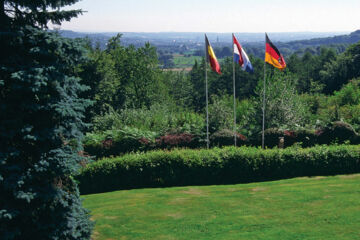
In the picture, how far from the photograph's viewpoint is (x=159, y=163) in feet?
60.0

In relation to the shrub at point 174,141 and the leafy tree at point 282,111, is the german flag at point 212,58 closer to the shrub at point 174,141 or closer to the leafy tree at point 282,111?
the shrub at point 174,141

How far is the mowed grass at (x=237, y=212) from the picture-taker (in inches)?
445

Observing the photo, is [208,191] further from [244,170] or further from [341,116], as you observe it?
[341,116]

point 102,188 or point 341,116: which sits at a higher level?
point 341,116

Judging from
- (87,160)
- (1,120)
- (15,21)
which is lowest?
(87,160)

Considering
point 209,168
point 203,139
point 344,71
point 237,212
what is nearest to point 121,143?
point 203,139

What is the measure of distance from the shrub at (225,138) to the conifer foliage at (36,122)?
1391 centimetres

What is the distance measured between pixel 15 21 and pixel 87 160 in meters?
4.00

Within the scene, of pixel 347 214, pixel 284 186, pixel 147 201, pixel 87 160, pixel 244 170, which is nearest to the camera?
pixel 87 160

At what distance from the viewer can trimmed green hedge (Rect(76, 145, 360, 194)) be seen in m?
18.1

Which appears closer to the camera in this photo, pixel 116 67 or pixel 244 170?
pixel 244 170

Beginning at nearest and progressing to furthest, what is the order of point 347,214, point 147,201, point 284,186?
point 347,214 < point 147,201 < point 284,186

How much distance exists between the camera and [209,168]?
18.1 meters

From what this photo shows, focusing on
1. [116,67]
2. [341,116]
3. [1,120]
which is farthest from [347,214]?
[116,67]
